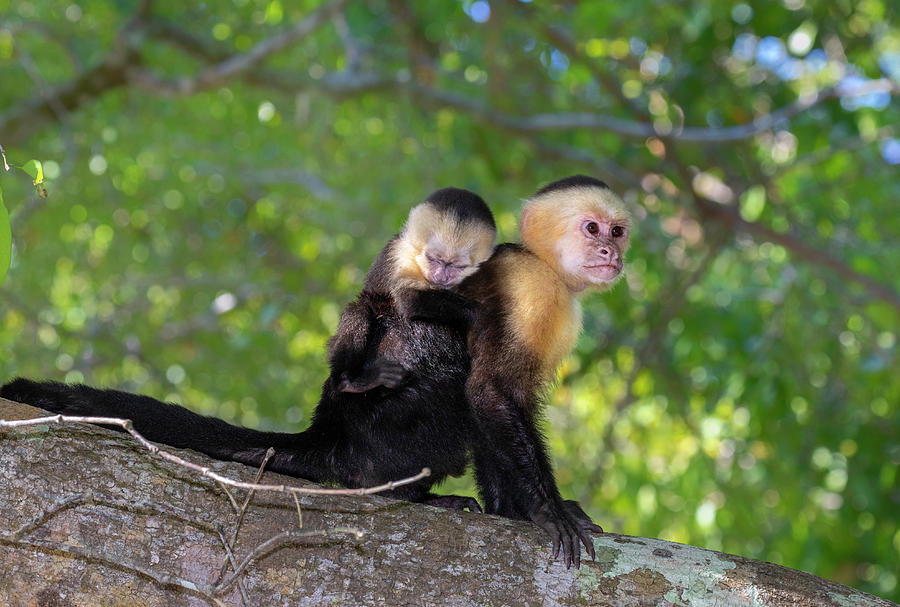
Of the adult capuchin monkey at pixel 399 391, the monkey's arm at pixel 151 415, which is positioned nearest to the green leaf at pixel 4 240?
the monkey's arm at pixel 151 415

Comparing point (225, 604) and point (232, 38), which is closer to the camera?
point (225, 604)

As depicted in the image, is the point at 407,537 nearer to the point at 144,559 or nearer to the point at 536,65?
the point at 144,559

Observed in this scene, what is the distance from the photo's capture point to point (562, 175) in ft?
20.9

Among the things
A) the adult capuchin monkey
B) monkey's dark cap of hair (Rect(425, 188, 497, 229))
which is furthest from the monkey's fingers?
monkey's dark cap of hair (Rect(425, 188, 497, 229))

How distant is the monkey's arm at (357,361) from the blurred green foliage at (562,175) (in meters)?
2.42

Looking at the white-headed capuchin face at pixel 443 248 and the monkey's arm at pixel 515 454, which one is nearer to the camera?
the monkey's arm at pixel 515 454

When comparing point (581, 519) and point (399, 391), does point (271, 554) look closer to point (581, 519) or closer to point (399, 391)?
point (581, 519)

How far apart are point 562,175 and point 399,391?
13.0 feet

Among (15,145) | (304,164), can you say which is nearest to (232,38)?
(304,164)

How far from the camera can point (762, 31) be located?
4949 mm

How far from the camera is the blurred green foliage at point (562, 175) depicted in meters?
5.05

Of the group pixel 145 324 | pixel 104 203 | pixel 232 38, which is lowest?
pixel 145 324

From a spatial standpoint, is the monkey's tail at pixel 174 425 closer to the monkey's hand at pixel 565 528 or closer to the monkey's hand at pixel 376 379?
the monkey's hand at pixel 376 379

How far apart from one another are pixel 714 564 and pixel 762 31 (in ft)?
12.7
